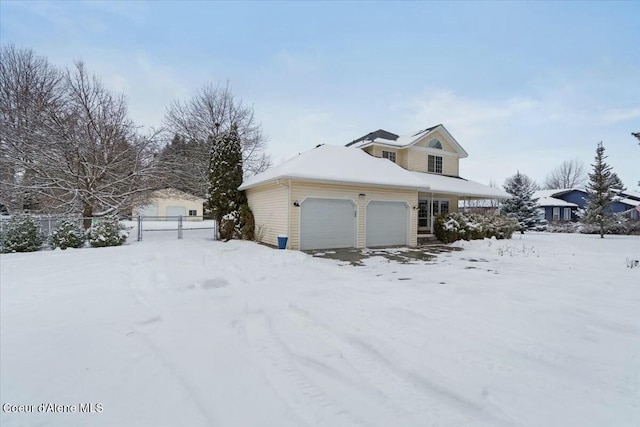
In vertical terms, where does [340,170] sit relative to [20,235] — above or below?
above

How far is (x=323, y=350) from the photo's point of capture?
133 inches

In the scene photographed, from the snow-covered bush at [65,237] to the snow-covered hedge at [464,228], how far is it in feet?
49.7

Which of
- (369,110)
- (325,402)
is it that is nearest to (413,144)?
(369,110)

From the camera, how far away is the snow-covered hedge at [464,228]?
14.1 m

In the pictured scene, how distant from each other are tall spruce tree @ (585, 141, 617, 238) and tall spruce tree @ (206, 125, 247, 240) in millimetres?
21818

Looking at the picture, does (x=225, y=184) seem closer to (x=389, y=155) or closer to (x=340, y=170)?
(x=340, y=170)

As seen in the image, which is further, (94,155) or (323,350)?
(94,155)

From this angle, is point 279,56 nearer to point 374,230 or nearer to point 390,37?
point 390,37

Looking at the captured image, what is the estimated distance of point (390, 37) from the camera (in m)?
12.3

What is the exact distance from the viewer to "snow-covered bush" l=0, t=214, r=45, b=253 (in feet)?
33.4

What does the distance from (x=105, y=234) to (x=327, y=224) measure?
8.56 m

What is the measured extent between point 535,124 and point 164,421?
1965 cm

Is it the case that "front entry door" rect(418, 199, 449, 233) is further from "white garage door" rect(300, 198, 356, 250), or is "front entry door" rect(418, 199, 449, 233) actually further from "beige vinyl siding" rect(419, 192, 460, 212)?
"white garage door" rect(300, 198, 356, 250)

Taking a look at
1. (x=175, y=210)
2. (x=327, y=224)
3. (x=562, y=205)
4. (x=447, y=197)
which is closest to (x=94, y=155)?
(x=327, y=224)
